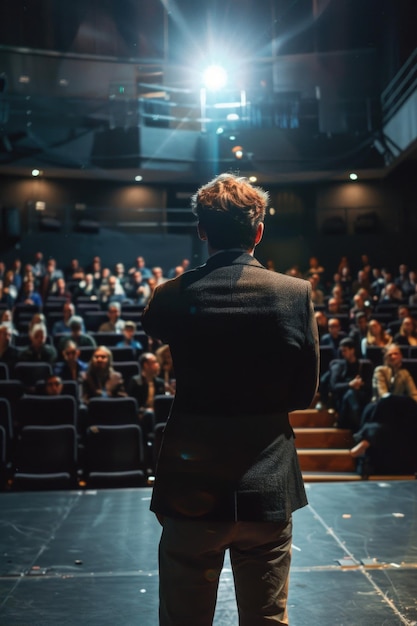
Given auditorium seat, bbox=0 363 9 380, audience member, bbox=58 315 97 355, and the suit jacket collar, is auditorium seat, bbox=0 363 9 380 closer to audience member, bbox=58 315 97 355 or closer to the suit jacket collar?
audience member, bbox=58 315 97 355

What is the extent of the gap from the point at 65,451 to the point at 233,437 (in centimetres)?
374

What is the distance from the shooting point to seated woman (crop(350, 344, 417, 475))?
521 centimetres

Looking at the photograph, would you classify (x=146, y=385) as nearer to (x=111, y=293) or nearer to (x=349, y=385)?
(x=349, y=385)

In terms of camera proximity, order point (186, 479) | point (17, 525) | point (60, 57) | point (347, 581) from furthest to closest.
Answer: point (60, 57), point (17, 525), point (347, 581), point (186, 479)

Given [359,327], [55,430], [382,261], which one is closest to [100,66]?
[382,261]

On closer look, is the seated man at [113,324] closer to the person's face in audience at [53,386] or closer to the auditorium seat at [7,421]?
the person's face in audience at [53,386]

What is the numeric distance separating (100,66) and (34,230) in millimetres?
3912

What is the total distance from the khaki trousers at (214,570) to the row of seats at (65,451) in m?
3.56

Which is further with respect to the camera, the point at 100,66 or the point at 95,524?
the point at 100,66

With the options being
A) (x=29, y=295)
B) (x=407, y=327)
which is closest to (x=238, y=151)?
(x=29, y=295)

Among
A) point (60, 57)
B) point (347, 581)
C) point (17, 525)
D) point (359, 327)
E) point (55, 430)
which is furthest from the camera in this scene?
point (60, 57)

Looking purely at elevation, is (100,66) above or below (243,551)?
above

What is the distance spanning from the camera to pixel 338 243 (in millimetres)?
14156

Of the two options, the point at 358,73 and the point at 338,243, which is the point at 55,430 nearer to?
the point at 338,243
